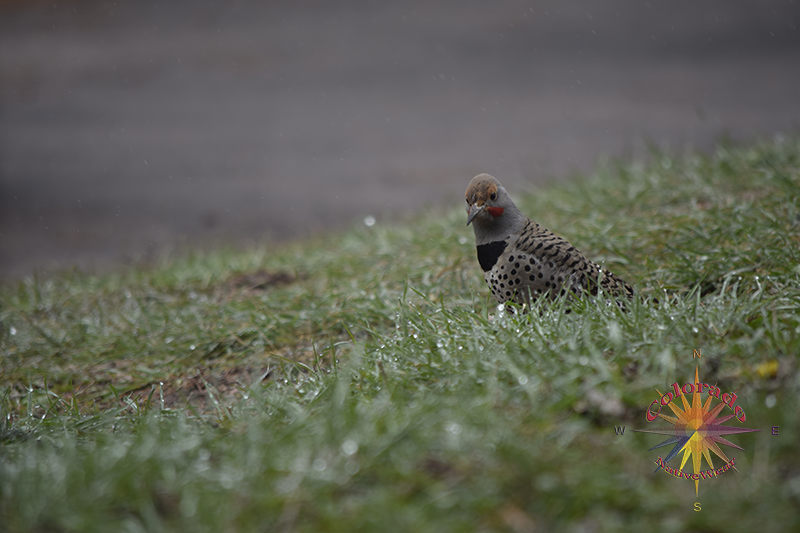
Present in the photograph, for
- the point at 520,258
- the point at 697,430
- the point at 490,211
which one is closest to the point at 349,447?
the point at 697,430

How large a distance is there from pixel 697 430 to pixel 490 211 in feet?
5.24

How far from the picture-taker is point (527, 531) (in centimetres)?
177

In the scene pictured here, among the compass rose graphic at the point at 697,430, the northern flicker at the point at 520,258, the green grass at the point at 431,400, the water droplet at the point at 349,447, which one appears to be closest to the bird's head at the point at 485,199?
the northern flicker at the point at 520,258

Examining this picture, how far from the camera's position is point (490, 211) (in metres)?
3.36

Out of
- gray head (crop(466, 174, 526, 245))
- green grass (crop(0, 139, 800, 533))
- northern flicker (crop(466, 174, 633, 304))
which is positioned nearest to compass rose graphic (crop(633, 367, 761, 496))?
green grass (crop(0, 139, 800, 533))

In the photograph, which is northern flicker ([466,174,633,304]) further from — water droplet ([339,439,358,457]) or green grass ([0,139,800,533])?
water droplet ([339,439,358,457])

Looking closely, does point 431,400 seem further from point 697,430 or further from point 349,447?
point 697,430

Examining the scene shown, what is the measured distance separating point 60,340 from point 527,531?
421 centimetres

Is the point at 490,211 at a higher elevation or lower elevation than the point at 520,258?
higher

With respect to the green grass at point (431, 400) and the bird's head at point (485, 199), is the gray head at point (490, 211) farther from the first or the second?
the green grass at point (431, 400)

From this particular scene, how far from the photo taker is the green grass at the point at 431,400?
6.09ft

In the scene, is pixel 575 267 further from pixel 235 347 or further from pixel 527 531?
pixel 235 347

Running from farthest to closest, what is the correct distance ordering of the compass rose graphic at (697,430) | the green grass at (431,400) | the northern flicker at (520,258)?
the northern flicker at (520,258) → the compass rose graphic at (697,430) → the green grass at (431,400)

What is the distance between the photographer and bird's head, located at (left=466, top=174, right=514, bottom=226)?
332cm
